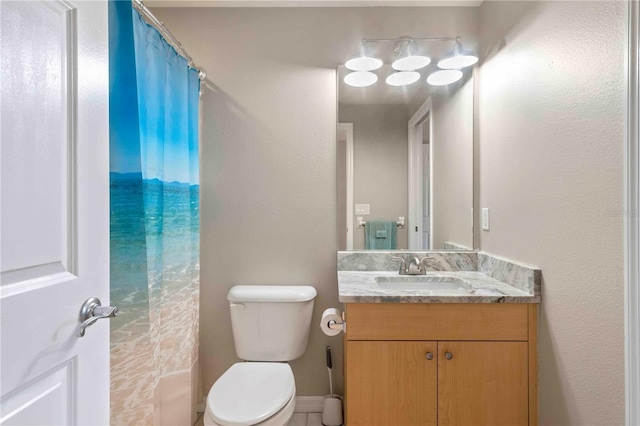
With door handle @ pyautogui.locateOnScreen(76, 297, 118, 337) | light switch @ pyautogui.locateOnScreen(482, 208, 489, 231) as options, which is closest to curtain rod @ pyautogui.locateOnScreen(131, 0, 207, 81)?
door handle @ pyautogui.locateOnScreen(76, 297, 118, 337)

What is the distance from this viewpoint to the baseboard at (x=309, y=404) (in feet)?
6.15

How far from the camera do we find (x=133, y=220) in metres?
1.12

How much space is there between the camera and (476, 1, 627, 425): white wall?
37.3 inches

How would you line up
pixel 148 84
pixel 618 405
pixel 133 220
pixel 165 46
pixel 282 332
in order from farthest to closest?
1. pixel 282 332
2. pixel 165 46
3. pixel 148 84
4. pixel 133 220
5. pixel 618 405

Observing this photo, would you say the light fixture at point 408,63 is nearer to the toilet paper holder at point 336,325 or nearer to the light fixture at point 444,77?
the light fixture at point 444,77

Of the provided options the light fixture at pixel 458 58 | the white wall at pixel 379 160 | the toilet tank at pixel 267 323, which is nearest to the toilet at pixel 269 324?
the toilet tank at pixel 267 323

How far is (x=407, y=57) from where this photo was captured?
1.78m

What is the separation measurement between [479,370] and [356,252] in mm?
818

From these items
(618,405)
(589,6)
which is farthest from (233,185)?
(618,405)

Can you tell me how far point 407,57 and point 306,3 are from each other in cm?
67

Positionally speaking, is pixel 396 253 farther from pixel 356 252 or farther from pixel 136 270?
pixel 136 270

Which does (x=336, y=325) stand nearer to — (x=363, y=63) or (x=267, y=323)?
(x=267, y=323)

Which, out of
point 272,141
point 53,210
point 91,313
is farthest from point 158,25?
Answer: point 91,313

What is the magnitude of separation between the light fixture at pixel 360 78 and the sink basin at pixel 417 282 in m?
1.12
